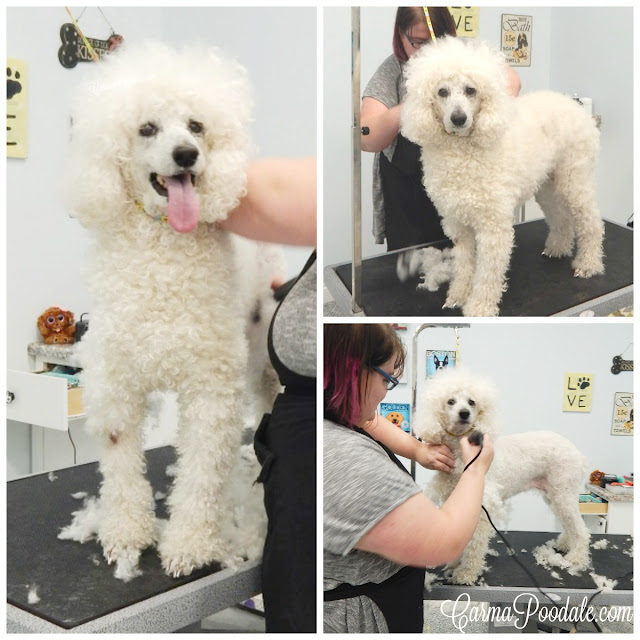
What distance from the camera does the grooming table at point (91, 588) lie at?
0.99 meters

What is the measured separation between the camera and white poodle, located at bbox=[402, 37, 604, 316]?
3.10 feet

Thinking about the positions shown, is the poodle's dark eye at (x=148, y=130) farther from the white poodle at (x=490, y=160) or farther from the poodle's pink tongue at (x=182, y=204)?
the white poodle at (x=490, y=160)

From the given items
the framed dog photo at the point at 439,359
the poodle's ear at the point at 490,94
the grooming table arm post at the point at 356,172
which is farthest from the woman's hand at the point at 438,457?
the poodle's ear at the point at 490,94

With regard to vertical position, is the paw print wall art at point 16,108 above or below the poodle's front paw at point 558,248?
above

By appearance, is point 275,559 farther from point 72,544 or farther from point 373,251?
point 373,251

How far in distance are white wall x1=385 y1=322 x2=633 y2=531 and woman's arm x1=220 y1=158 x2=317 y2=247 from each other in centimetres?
23

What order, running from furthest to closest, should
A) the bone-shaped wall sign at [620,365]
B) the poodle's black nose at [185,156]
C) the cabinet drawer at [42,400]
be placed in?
the cabinet drawer at [42,400]
the bone-shaped wall sign at [620,365]
the poodle's black nose at [185,156]

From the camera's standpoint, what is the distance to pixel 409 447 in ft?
3.39

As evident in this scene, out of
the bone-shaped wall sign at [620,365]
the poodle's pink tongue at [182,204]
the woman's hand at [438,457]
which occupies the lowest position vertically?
the woman's hand at [438,457]

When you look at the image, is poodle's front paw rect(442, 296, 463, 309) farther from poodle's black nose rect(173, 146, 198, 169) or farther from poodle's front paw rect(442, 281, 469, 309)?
poodle's black nose rect(173, 146, 198, 169)

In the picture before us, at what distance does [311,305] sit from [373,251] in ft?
0.44

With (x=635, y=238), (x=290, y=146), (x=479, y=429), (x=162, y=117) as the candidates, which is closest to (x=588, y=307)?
(x=635, y=238)

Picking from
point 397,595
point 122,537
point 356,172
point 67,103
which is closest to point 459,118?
point 356,172

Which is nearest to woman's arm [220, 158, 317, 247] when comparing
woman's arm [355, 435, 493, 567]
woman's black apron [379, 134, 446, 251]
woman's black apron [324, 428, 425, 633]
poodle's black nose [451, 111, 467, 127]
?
woman's black apron [379, 134, 446, 251]
